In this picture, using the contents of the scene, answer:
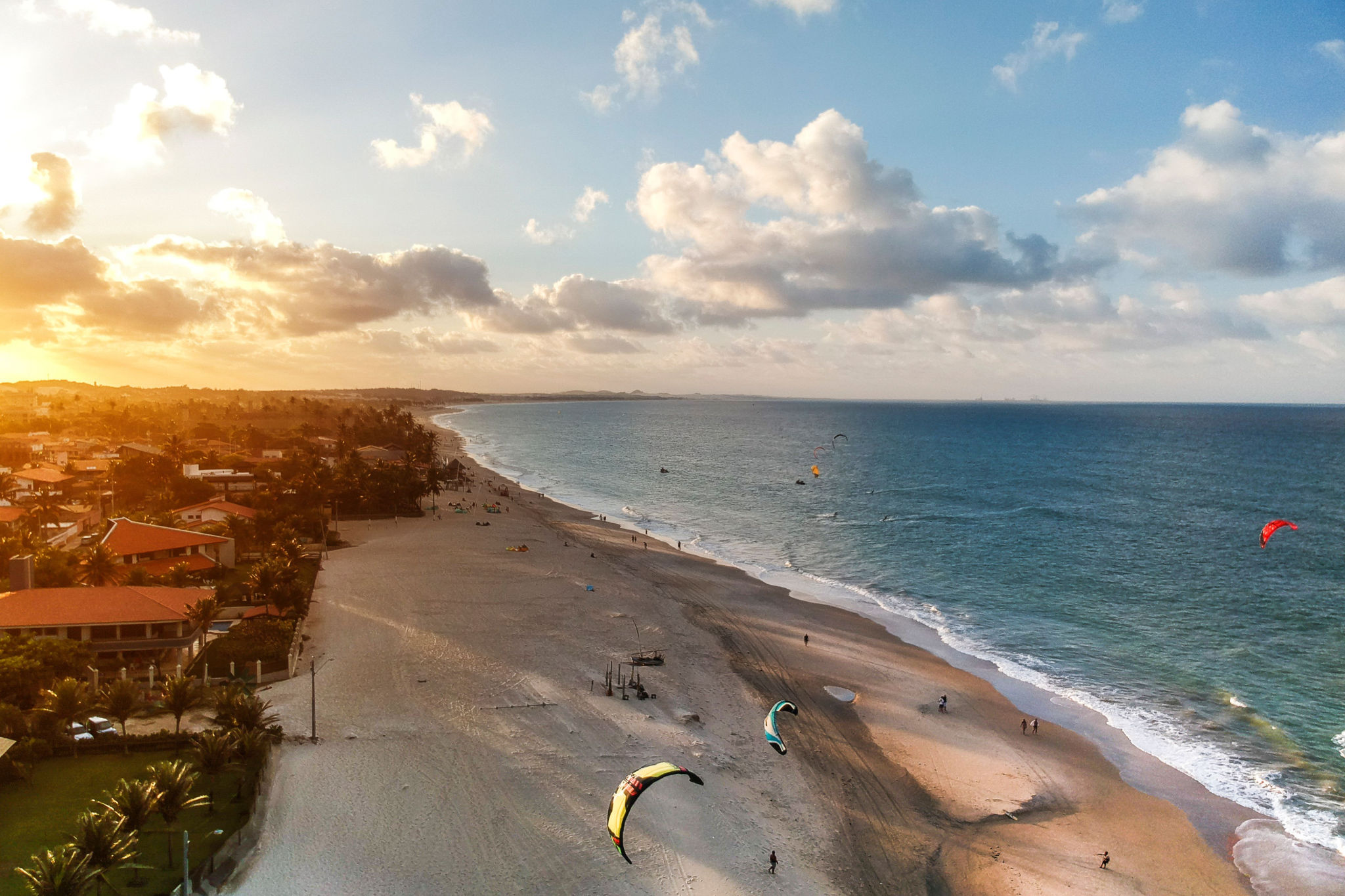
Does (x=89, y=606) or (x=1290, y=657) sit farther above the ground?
(x=89, y=606)

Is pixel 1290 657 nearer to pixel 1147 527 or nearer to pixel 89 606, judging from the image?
pixel 1147 527

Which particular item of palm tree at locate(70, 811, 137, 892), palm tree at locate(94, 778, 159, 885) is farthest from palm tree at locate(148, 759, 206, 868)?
palm tree at locate(70, 811, 137, 892)

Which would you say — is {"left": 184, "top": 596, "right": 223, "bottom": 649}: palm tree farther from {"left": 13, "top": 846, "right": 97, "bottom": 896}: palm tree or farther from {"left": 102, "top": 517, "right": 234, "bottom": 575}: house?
{"left": 13, "top": 846, "right": 97, "bottom": 896}: palm tree

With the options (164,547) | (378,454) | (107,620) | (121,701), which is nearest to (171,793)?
(121,701)

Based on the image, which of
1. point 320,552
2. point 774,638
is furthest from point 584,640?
point 320,552

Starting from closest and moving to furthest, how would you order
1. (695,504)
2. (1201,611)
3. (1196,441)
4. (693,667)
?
(693,667), (1201,611), (695,504), (1196,441)

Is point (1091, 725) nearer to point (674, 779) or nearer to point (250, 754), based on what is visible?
point (674, 779)
